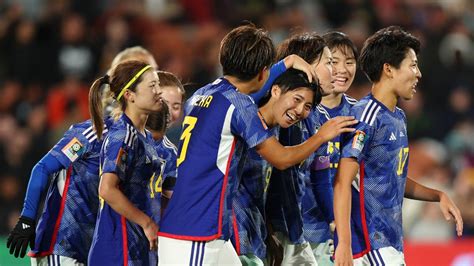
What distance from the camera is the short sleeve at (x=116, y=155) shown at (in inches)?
210

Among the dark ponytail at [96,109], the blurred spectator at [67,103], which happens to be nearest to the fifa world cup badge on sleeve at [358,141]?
the dark ponytail at [96,109]

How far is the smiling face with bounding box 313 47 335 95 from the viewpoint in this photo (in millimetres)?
5938

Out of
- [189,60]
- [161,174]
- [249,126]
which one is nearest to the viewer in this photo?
[249,126]

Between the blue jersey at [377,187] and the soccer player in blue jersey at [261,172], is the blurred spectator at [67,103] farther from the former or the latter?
the blue jersey at [377,187]

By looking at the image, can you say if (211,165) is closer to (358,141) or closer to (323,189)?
(358,141)

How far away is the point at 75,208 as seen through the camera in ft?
19.4

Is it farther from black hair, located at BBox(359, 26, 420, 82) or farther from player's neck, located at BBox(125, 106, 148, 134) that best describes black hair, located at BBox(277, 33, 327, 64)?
player's neck, located at BBox(125, 106, 148, 134)

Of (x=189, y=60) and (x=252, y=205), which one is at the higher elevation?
(x=189, y=60)

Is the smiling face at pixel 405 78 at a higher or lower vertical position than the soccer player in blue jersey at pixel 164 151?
higher

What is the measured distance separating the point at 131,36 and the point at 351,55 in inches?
253

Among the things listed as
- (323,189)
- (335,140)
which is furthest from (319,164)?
(335,140)

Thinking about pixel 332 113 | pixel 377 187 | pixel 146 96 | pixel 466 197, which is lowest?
pixel 466 197

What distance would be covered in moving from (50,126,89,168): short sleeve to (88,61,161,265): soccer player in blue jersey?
9.3 inches

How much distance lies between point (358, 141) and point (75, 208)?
1.66 meters
